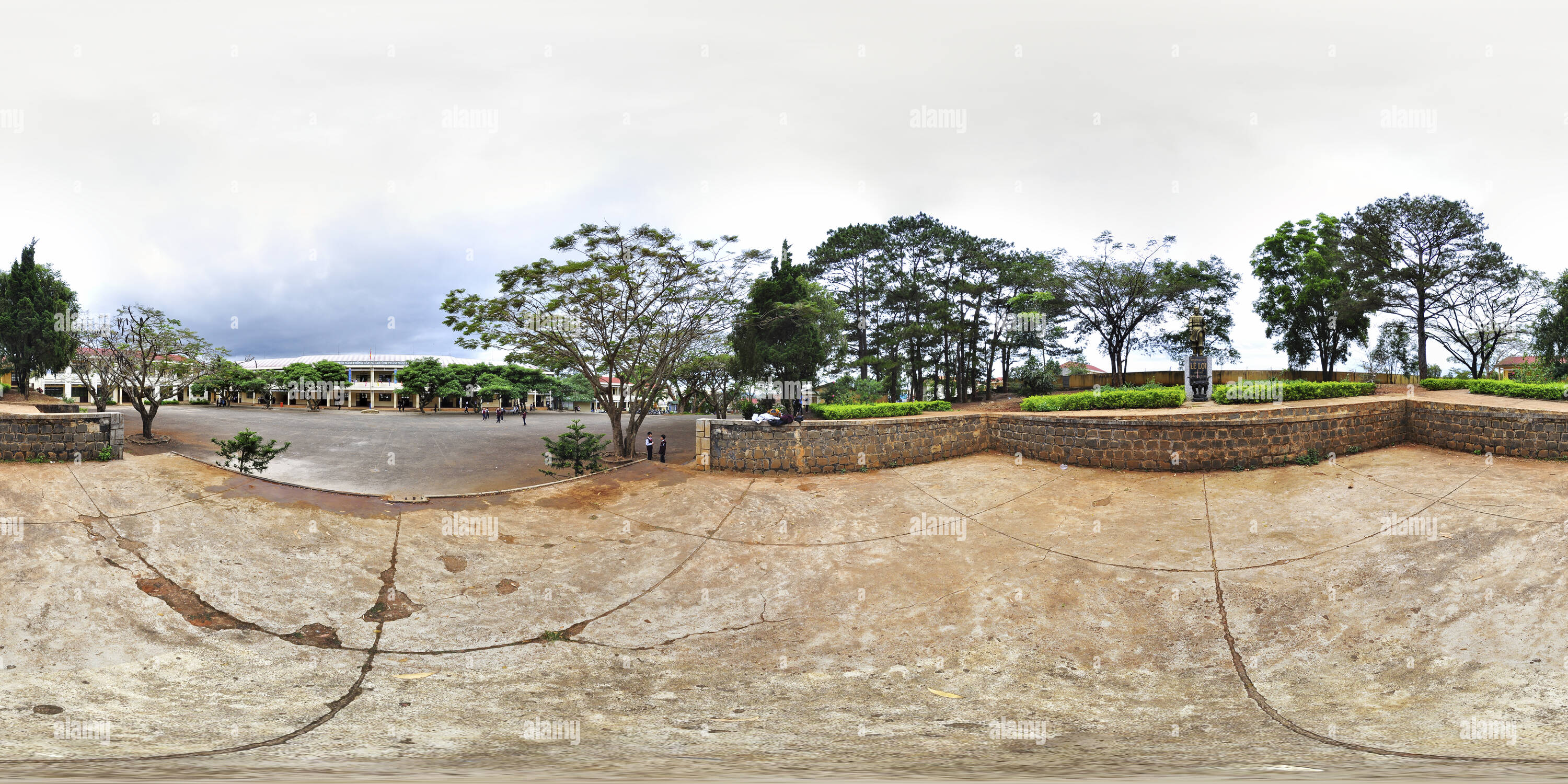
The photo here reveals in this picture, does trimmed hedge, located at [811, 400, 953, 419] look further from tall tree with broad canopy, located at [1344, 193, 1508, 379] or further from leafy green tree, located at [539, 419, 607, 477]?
tall tree with broad canopy, located at [1344, 193, 1508, 379]

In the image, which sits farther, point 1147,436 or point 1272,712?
point 1147,436

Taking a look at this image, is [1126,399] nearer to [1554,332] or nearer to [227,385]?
[1554,332]

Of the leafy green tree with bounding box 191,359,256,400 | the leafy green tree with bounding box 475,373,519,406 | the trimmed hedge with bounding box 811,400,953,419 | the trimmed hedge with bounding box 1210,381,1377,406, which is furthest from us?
the leafy green tree with bounding box 475,373,519,406

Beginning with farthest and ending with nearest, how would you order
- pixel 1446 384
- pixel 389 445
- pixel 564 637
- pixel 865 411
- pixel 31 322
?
pixel 31 322 < pixel 389 445 < pixel 1446 384 < pixel 865 411 < pixel 564 637

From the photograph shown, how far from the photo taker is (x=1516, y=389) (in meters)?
16.4

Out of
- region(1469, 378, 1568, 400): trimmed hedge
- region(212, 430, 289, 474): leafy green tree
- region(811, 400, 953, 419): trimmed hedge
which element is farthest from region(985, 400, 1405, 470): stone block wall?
region(212, 430, 289, 474): leafy green tree

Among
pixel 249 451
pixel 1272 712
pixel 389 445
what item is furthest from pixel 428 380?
pixel 1272 712

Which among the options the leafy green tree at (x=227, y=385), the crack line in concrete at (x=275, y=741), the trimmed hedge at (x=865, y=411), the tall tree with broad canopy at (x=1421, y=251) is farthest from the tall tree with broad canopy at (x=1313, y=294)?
the leafy green tree at (x=227, y=385)

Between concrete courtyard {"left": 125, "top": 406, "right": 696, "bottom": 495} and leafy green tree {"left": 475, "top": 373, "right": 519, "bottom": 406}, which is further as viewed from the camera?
leafy green tree {"left": 475, "top": 373, "right": 519, "bottom": 406}

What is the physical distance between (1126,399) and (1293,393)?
15.5ft

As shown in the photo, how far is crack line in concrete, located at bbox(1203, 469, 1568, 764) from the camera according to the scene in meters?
4.26

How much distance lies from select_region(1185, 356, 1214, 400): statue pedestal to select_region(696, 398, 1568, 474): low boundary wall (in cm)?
331

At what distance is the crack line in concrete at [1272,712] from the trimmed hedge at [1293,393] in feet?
29.4

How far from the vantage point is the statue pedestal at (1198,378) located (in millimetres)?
17578
